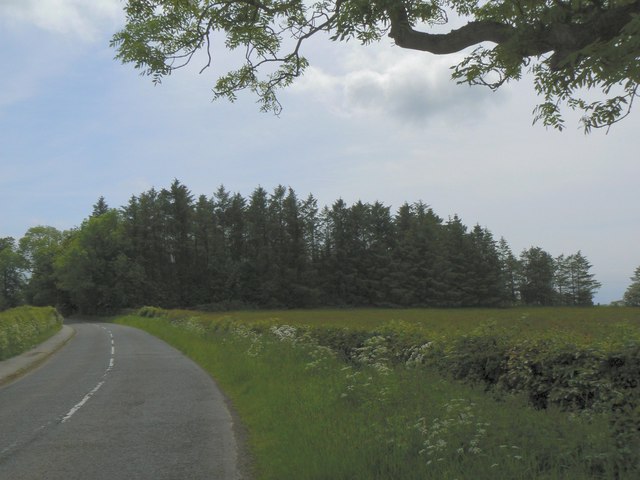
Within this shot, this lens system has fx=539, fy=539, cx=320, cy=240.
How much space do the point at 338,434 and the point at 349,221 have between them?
347 ft

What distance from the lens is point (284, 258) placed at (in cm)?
10606

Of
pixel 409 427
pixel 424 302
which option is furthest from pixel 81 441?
pixel 424 302

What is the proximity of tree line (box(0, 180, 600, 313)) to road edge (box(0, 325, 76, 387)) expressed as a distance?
64177mm

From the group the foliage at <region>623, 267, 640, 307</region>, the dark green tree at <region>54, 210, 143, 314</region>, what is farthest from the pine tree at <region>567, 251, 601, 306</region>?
the dark green tree at <region>54, 210, 143, 314</region>

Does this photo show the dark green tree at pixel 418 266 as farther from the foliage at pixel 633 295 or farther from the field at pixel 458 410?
the field at pixel 458 410

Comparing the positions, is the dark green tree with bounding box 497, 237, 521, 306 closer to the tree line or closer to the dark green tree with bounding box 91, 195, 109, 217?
the tree line

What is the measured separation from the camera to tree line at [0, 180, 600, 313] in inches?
3898

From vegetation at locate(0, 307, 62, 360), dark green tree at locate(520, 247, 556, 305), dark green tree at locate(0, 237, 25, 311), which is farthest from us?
dark green tree at locate(0, 237, 25, 311)

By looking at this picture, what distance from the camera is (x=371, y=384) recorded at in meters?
8.44

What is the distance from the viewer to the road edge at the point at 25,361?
17641mm

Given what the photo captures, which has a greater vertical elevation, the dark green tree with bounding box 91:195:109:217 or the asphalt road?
the dark green tree with bounding box 91:195:109:217

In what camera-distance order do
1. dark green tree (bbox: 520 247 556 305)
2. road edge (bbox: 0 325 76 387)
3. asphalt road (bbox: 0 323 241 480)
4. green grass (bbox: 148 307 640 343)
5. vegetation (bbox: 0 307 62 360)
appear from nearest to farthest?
1. asphalt road (bbox: 0 323 241 480)
2. green grass (bbox: 148 307 640 343)
3. road edge (bbox: 0 325 76 387)
4. vegetation (bbox: 0 307 62 360)
5. dark green tree (bbox: 520 247 556 305)

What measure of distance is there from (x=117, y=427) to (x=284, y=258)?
317ft

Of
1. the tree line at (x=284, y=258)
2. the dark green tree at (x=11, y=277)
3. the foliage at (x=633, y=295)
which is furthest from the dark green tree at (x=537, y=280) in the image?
the dark green tree at (x=11, y=277)
